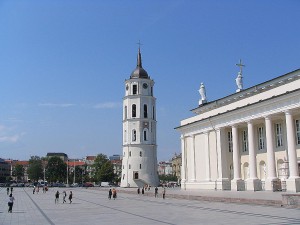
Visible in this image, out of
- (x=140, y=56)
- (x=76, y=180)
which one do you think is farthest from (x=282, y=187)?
(x=76, y=180)

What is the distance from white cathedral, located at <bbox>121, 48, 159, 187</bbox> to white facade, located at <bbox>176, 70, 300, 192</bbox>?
1163 inches

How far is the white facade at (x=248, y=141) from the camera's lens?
3544 cm

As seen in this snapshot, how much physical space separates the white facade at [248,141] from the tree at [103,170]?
197 ft

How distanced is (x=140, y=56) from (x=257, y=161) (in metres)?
57.5

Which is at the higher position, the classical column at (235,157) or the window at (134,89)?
the window at (134,89)

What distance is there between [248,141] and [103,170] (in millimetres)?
76805

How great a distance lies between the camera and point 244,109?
40.6 meters

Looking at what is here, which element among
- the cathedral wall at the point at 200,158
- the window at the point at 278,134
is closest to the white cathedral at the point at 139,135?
the cathedral wall at the point at 200,158

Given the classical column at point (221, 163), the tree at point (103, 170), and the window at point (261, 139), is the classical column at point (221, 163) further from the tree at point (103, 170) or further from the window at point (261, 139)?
the tree at point (103, 170)

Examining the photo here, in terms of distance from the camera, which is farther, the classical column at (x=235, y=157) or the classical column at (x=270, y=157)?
the classical column at (x=235, y=157)

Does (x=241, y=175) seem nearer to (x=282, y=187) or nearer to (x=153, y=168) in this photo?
(x=282, y=187)

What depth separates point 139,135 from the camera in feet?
281

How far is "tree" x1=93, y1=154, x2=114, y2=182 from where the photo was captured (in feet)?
370

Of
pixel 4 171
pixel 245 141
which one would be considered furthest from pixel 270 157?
pixel 4 171
